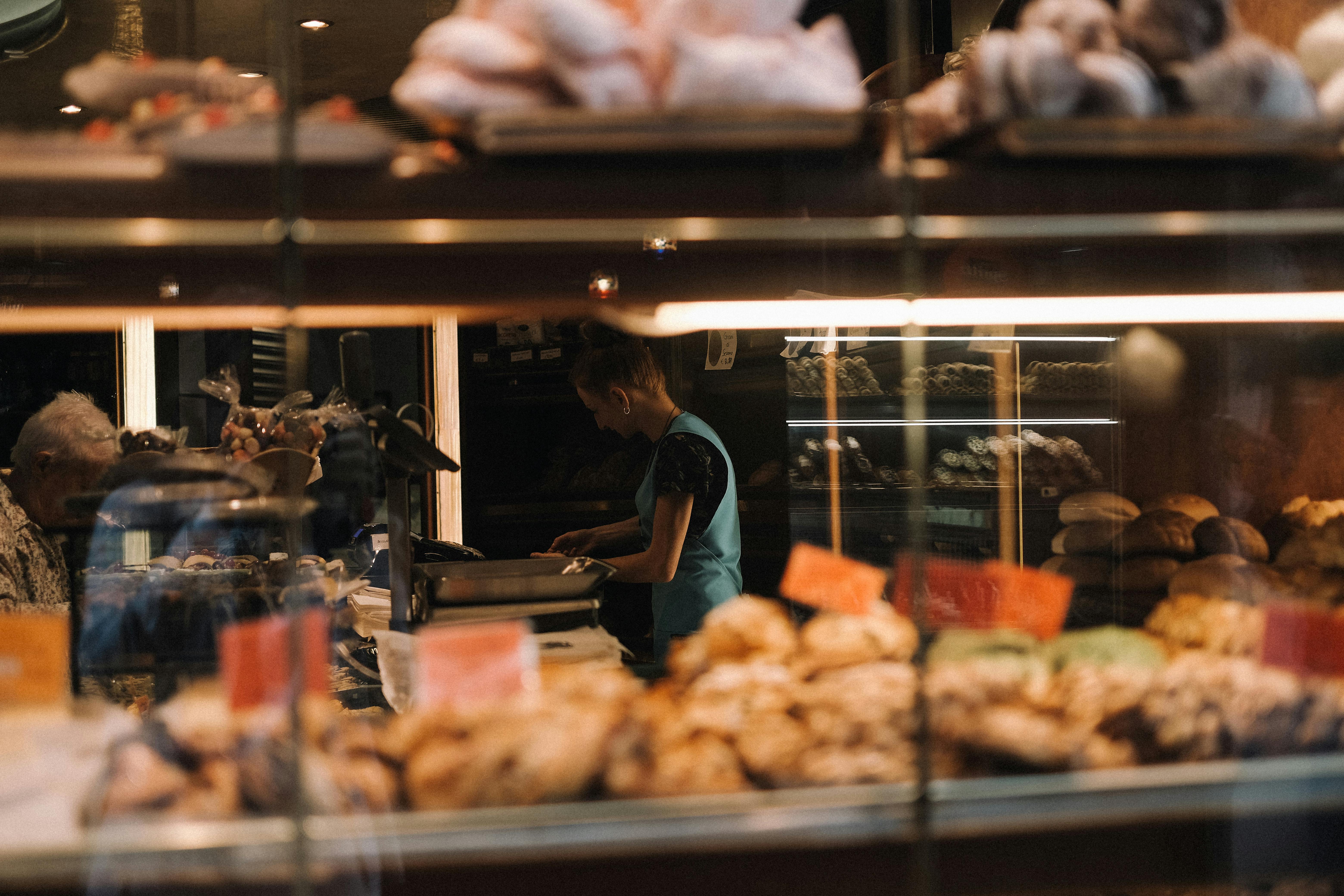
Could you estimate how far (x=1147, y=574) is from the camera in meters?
1.45

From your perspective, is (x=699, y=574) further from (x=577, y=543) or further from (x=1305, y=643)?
(x=1305, y=643)

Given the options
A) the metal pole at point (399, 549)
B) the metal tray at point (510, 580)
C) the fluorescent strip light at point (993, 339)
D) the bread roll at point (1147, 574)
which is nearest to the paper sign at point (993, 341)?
the fluorescent strip light at point (993, 339)

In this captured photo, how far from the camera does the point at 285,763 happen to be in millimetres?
922

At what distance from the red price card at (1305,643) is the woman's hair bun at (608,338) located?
3.74 ft

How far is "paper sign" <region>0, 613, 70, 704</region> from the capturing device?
3.14ft

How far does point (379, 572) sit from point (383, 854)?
25.7 inches

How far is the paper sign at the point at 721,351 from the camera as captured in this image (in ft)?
10.7

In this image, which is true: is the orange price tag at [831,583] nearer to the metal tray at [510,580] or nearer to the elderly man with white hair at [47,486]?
the metal tray at [510,580]

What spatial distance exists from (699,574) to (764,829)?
1.21 m

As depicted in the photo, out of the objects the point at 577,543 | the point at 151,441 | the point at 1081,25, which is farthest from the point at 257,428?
the point at 577,543

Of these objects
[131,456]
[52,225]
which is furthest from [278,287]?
[131,456]

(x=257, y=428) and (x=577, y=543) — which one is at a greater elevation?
(x=257, y=428)

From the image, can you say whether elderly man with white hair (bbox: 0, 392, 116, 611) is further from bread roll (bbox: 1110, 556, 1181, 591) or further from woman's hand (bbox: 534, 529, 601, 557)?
bread roll (bbox: 1110, 556, 1181, 591)

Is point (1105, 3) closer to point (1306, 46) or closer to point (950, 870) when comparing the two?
point (1306, 46)
